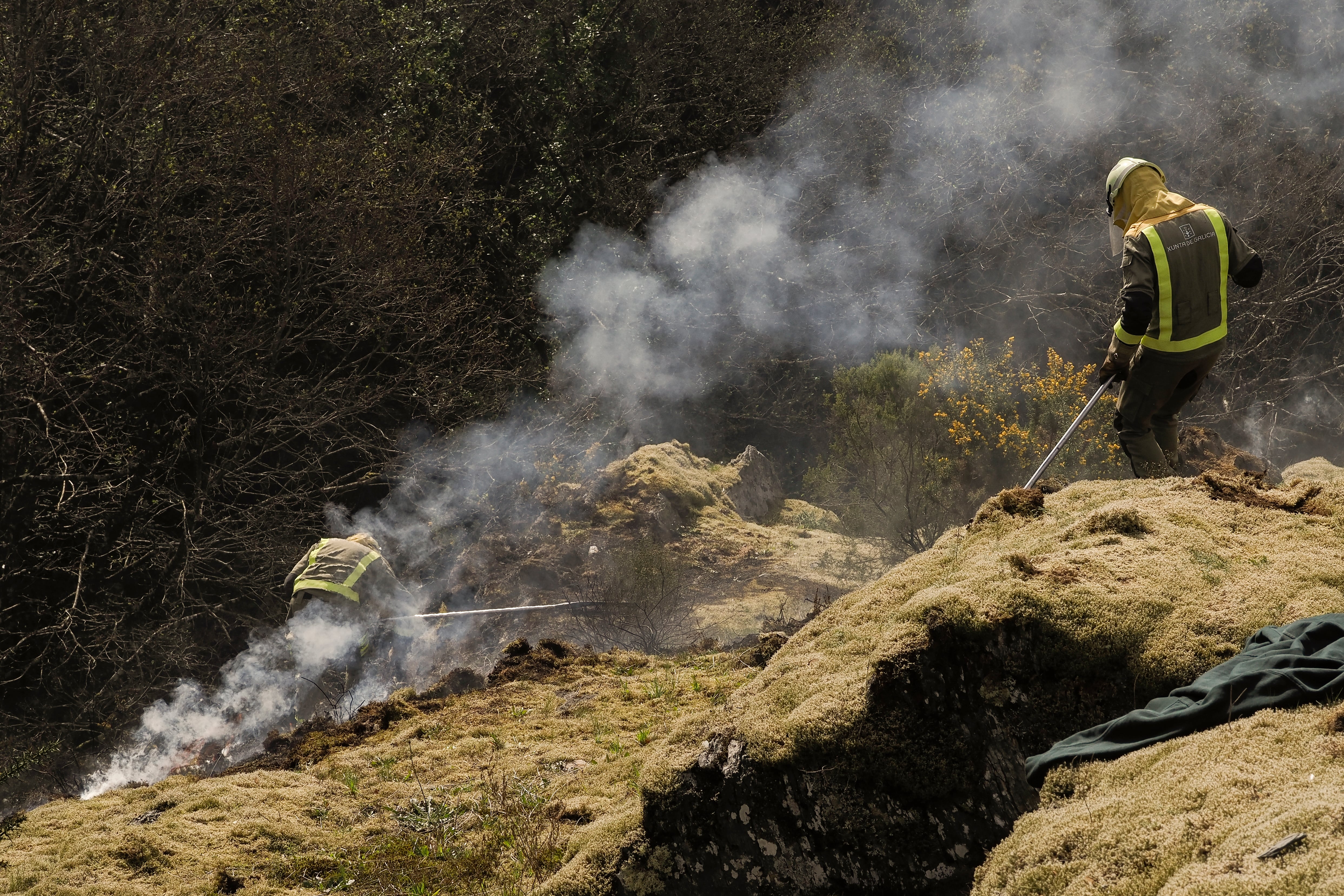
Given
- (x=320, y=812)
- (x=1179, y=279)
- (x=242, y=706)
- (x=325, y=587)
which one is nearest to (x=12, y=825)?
(x=320, y=812)

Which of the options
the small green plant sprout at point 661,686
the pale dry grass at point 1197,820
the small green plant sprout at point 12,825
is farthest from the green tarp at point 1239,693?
the small green plant sprout at point 12,825

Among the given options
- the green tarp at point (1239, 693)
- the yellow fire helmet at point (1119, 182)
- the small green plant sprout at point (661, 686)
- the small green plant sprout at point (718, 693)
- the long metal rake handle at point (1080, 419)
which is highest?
the yellow fire helmet at point (1119, 182)

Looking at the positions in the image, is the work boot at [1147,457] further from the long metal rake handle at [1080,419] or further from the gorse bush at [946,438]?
the gorse bush at [946,438]

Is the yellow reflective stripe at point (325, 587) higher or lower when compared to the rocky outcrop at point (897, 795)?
higher

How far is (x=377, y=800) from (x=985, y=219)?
39.7 feet

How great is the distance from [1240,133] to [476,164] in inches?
421

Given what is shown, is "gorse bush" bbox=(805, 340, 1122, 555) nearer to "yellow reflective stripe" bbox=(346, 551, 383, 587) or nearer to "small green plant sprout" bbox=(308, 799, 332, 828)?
"yellow reflective stripe" bbox=(346, 551, 383, 587)

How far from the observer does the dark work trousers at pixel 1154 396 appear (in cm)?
521

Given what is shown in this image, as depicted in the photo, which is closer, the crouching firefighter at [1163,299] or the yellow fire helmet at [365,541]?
the crouching firefighter at [1163,299]

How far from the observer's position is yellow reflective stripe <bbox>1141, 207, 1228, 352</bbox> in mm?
5117

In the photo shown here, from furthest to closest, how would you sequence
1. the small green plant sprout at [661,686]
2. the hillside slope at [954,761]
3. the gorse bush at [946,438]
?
the gorse bush at [946,438] → the small green plant sprout at [661,686] → the hillside slope at [954,761]

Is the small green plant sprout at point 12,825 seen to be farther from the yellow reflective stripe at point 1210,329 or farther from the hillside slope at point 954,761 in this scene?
the yellow reflective stripe at point 1210,329

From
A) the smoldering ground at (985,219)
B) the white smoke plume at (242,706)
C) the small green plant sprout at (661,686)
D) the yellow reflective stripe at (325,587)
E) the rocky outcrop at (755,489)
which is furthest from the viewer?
the smoldering ground at (985,219)

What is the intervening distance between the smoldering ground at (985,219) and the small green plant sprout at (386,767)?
657cm
